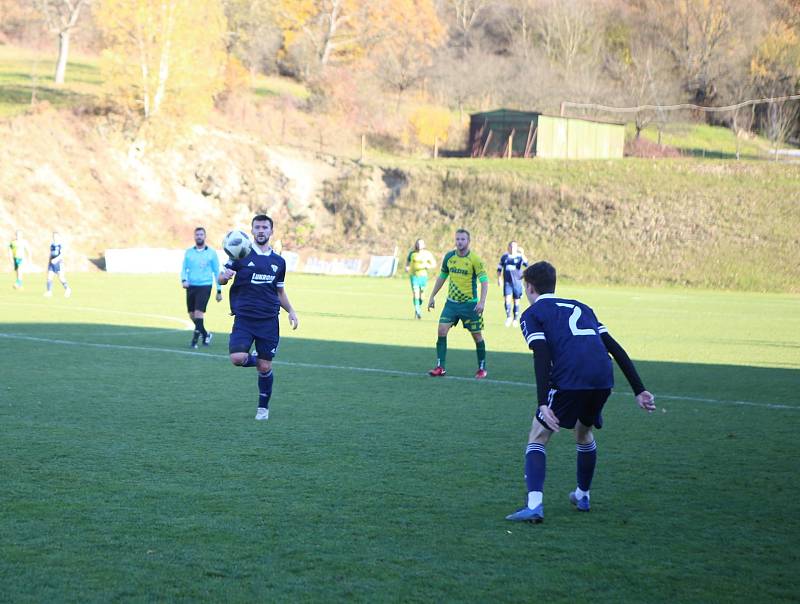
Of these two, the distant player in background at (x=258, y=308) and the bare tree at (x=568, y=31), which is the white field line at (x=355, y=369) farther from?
the bare tree at (x=568, y=31)

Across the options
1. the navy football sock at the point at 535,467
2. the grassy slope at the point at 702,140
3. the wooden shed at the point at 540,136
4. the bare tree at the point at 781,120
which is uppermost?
the bare tree at the point at 781,120

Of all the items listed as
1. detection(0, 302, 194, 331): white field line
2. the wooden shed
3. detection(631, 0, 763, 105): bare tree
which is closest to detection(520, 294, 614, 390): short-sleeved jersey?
detection(0, 302, 194, 331): white field line

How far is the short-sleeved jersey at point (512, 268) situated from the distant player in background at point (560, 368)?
1749 cm

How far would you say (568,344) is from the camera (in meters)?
7.00

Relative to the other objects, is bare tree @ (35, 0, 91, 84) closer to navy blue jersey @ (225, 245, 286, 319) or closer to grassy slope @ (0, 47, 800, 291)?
grassy slope @ (0, 47, 800, 291)

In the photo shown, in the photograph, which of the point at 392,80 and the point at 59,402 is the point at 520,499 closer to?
the point at 59,402

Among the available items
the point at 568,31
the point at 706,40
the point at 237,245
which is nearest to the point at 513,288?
the point at 237,245

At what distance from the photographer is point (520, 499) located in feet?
25.5

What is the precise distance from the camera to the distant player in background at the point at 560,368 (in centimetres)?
695

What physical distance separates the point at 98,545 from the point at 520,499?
10.2ft

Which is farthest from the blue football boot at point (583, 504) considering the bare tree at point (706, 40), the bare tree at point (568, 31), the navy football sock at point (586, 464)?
the bare tree at point (568, 31)

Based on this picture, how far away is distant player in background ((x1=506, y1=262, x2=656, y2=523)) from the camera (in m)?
6.95

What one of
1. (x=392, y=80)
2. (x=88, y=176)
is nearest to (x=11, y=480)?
(x=88, y=176)

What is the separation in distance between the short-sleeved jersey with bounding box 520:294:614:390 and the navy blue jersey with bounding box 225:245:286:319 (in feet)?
16.0
